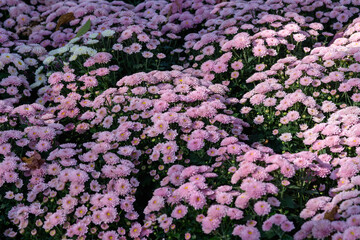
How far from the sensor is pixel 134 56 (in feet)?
22.2

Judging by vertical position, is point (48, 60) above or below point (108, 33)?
below

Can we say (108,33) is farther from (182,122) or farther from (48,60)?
(182,122)

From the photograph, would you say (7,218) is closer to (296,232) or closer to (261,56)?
(296,232)

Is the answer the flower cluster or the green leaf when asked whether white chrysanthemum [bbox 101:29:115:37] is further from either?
the green leaf

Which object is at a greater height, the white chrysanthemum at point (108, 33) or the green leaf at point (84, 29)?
the white chrysanthemum at point (108, 33)

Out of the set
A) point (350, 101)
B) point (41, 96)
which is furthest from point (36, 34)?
point (350, 101)

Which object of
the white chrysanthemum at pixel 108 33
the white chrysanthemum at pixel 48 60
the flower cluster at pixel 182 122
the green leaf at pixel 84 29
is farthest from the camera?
the green leaf at pixel 84 29

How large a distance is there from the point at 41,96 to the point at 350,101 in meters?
4.20

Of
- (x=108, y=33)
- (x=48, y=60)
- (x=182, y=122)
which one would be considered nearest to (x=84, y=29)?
(x=108, y=33)

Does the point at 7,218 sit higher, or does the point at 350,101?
the point at 350,101

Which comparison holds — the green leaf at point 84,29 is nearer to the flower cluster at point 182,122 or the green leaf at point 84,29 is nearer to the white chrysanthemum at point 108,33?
the flower cluster at point 182,122

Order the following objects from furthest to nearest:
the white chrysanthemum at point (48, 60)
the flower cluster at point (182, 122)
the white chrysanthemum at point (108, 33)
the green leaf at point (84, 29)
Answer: the green leaf at point (84, 29) < the white chrysanthemum at point (108, 33) < the white chrysanthemum at point (48, 60) < the flower cluster at point (182, 122)

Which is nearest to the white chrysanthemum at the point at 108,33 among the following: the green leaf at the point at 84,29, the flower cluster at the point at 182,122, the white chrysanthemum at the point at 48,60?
the flower cluster at the point at 182,122

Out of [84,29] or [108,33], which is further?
[84,29]
